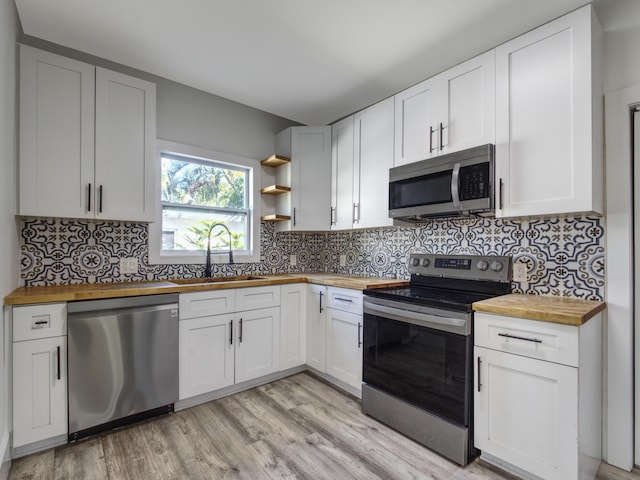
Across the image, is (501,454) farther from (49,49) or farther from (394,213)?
(49,49)

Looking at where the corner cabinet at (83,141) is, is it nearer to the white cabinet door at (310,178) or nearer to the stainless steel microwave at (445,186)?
the white cabinet door at (310,178)

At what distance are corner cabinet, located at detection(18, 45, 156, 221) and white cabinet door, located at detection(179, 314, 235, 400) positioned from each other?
2.90 feet

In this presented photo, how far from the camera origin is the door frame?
170 centimetres

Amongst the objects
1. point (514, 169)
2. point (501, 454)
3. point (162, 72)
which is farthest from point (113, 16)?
point (501, 454)

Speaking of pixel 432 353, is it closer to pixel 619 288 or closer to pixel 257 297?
pixel 619 288

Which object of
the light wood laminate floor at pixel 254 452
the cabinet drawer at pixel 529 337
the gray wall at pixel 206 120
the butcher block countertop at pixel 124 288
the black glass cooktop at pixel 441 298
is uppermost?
the gray wall at pixel 206 120

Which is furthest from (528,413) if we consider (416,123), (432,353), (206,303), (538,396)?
(206,303)

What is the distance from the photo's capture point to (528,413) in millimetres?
1540

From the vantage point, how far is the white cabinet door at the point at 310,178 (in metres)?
3.14

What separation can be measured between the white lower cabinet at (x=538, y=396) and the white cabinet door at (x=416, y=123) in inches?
48.9

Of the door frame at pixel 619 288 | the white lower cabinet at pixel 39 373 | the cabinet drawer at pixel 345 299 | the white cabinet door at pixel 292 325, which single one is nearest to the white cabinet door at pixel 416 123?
the door frame at pixel 619 288

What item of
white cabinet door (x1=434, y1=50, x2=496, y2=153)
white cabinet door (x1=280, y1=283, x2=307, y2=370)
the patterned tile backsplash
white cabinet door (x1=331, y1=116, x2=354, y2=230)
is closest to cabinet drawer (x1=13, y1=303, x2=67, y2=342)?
the patterned tile backsplash

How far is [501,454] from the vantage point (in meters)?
1.63

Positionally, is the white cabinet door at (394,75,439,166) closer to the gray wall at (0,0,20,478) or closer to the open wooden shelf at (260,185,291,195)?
the open wooden shelf at (260,185,291,195)
